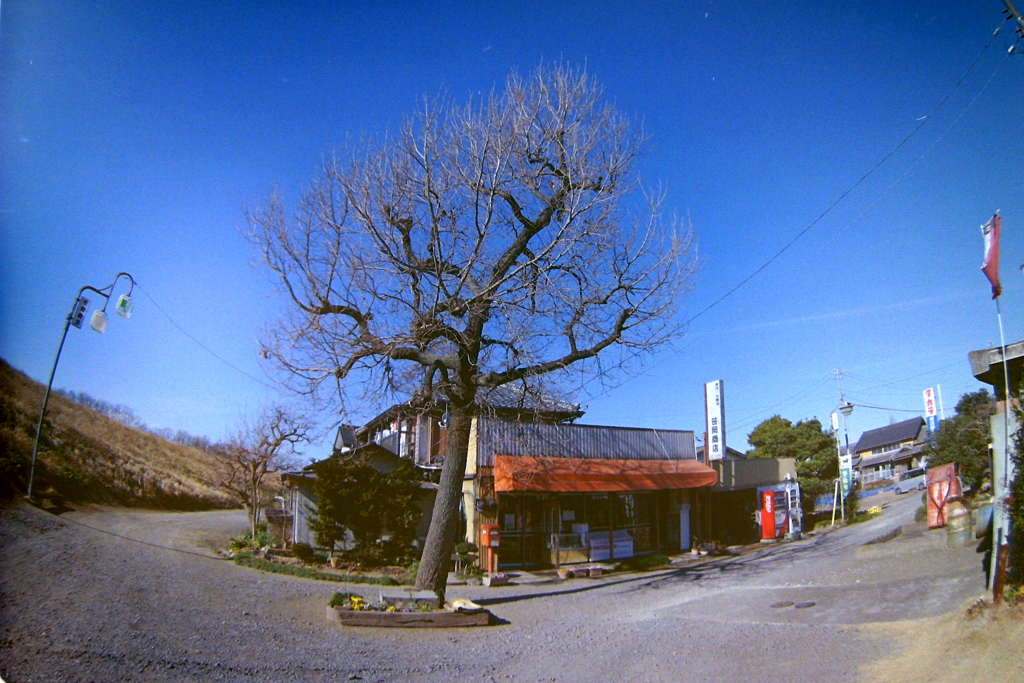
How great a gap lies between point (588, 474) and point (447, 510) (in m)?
4.47

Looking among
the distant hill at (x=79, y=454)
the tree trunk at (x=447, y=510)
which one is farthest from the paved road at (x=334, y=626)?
the tree trunk at (x=447, y=510)

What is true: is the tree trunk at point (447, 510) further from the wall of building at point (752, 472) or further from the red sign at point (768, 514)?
the red sign at point (768, 514)

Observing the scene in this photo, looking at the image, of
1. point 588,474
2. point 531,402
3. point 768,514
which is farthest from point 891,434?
point 588,474

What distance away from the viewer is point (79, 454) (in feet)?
17.9

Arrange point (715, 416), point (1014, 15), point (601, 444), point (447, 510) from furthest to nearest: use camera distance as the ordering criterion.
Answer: point (601, 444)
point (447, 510)
point (715, 416)
point (1014, 15)

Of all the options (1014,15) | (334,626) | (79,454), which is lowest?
(334,626)

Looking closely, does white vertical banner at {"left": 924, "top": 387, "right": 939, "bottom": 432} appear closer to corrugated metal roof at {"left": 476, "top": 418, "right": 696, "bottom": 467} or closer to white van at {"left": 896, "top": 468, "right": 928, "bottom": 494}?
white van at {"left": 896, "top": 468, "right": 928, "bottom": 494}

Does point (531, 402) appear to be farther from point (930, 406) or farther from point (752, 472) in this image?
point (930, 406)

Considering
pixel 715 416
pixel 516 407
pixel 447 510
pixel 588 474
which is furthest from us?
pixel 588 474

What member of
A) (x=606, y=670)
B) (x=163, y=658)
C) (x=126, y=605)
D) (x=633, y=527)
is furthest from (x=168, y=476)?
(x=633, y=527)

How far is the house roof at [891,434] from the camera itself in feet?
16.2

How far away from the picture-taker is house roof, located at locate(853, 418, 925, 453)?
495 centimetres

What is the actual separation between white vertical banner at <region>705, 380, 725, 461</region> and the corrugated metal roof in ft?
10.8

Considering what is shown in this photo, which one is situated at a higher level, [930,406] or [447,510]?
[930,406]
